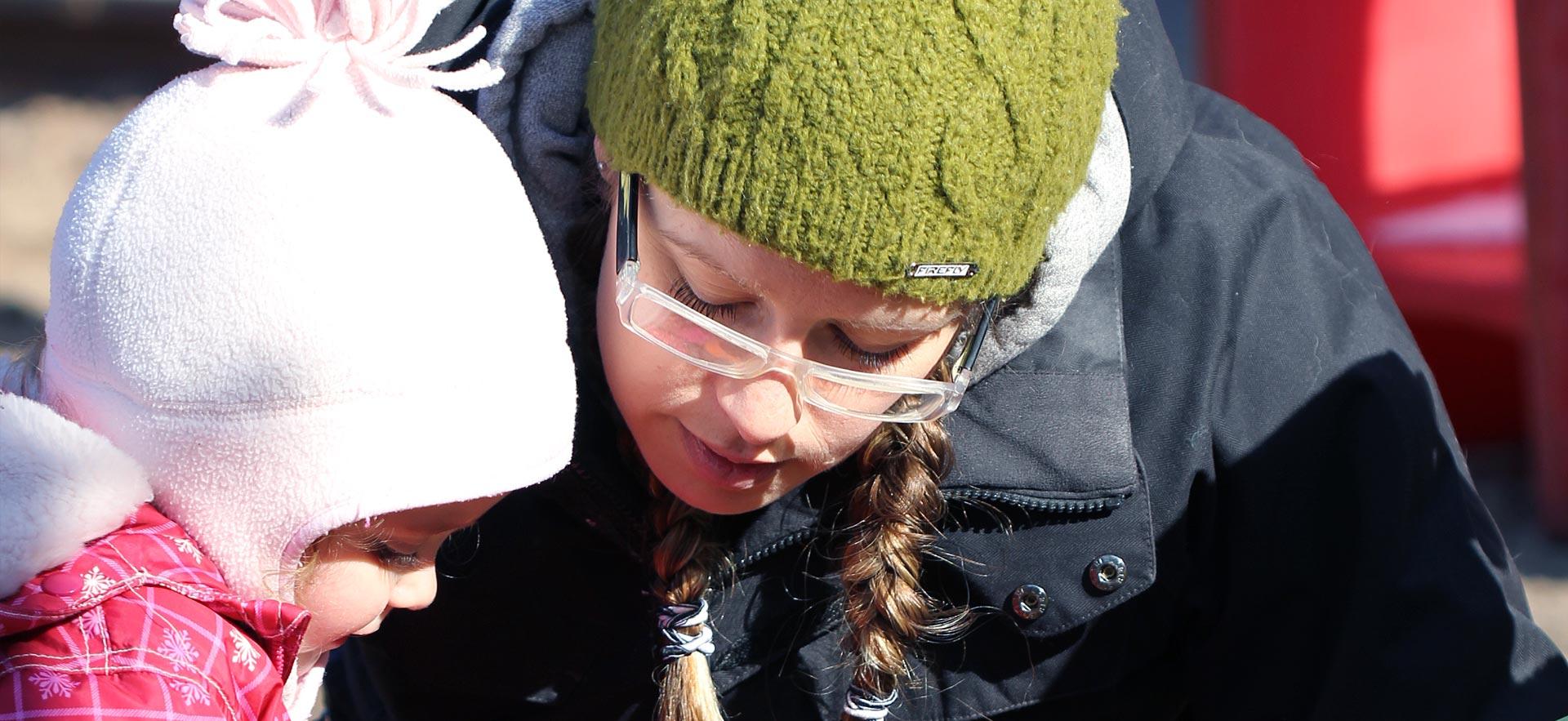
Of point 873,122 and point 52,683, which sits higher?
point 873,122

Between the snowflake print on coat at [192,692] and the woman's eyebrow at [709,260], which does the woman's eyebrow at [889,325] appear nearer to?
the woman's eyebrow at [709,260]

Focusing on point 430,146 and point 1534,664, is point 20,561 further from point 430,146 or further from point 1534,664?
point 1534,664

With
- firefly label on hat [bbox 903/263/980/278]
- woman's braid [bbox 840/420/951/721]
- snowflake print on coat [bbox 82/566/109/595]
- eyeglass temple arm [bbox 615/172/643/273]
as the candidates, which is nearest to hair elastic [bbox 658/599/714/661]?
woman's braid [bbox 840/420/951/721]

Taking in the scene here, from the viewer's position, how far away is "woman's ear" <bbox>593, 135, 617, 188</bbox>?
1527 mm

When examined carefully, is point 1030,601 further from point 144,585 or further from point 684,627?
point 144,585

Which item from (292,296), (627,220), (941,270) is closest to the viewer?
(292,296)

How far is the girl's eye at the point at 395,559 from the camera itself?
1.38 m

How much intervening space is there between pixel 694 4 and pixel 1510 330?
315cm

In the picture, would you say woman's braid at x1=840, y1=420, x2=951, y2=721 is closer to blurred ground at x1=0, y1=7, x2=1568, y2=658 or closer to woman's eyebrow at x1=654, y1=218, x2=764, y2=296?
woman's eyebrow at x1=654, y1=218, x2=764, y2=296

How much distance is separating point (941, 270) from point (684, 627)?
0.56 meters

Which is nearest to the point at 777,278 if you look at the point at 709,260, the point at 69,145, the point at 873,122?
the point at 709,260

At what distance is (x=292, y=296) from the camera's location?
48.0 inches

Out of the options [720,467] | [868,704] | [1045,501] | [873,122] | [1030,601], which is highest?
[873,122]

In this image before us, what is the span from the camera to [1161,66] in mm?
1734
